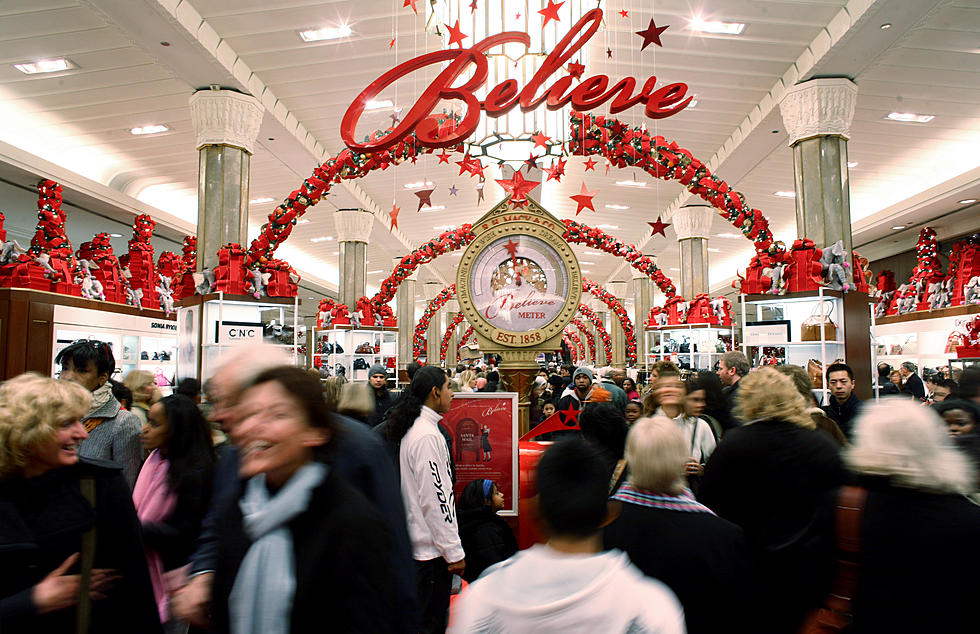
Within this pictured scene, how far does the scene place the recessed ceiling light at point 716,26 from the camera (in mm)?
8438

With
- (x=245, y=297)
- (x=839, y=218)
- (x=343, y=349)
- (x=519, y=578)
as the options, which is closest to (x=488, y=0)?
(x=245, y=297)

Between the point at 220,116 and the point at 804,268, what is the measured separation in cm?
746

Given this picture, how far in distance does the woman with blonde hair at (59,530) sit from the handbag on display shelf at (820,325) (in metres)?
7.53

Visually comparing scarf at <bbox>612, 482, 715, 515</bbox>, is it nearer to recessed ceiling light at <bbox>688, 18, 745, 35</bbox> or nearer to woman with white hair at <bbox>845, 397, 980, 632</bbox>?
woman with white hair at <bbox>845, 397, 980, 632</bbox>

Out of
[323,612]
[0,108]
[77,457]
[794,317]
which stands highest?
[0,108]

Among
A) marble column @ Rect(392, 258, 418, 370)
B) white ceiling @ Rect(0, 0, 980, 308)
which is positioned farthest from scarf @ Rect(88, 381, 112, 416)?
marble column @ Rect(392, 258, 418, 370)

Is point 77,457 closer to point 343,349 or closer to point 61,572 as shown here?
point 61,572

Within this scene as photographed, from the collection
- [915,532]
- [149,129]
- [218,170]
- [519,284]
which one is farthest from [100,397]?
[149,129]

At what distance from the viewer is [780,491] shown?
98.3 inches

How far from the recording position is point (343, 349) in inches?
597

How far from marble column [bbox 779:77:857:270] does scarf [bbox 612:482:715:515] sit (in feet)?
24.5

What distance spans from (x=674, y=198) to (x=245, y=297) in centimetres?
1186

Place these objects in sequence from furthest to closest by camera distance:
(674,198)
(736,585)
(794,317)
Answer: (674,198)
(794,317)
(736,585)

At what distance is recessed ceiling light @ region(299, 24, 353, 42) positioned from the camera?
864 centimetres
